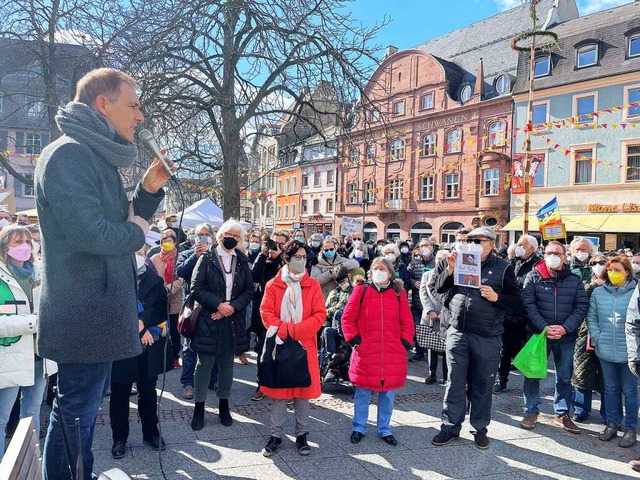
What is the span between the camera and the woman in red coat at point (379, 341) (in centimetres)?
483

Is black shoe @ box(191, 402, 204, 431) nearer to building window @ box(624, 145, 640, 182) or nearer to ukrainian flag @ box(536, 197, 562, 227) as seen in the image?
ukrainian flag @ box(536, 197, 562, 227)

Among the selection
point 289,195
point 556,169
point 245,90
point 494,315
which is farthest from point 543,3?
point 494,315

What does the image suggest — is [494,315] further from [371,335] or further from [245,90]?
[245,90]

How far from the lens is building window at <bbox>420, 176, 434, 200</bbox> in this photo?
35781mm

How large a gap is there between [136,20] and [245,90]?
2.60 m

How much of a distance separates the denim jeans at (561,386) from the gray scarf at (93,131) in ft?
16.4

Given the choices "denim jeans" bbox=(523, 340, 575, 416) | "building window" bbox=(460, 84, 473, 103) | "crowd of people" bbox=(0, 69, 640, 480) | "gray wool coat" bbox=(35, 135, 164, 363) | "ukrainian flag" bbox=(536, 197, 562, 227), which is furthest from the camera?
"building window" bbox=(460, 84, 473, 103)

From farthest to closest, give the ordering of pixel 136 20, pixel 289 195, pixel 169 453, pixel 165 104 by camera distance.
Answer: pixel 289 195, pixel 165 104, pixel 136 20, pixel 169 453

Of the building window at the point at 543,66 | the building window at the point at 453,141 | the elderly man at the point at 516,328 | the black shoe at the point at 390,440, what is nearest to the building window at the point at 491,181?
the building window at the point at 453,141

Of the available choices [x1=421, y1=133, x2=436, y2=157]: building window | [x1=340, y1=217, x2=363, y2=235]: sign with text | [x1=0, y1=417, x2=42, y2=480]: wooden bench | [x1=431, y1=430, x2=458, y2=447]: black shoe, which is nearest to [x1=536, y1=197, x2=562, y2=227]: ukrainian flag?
[x1=340, y1=217, x2=363, y2=235]: sign with text

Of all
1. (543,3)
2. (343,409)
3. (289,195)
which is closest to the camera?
(343,409)

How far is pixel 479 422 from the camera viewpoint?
4.79 metres

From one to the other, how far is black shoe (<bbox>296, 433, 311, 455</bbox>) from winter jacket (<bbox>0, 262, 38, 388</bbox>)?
2.25 metres

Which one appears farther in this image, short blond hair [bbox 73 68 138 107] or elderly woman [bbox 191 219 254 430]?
elderly woman [bbox 191 219 254 430]
